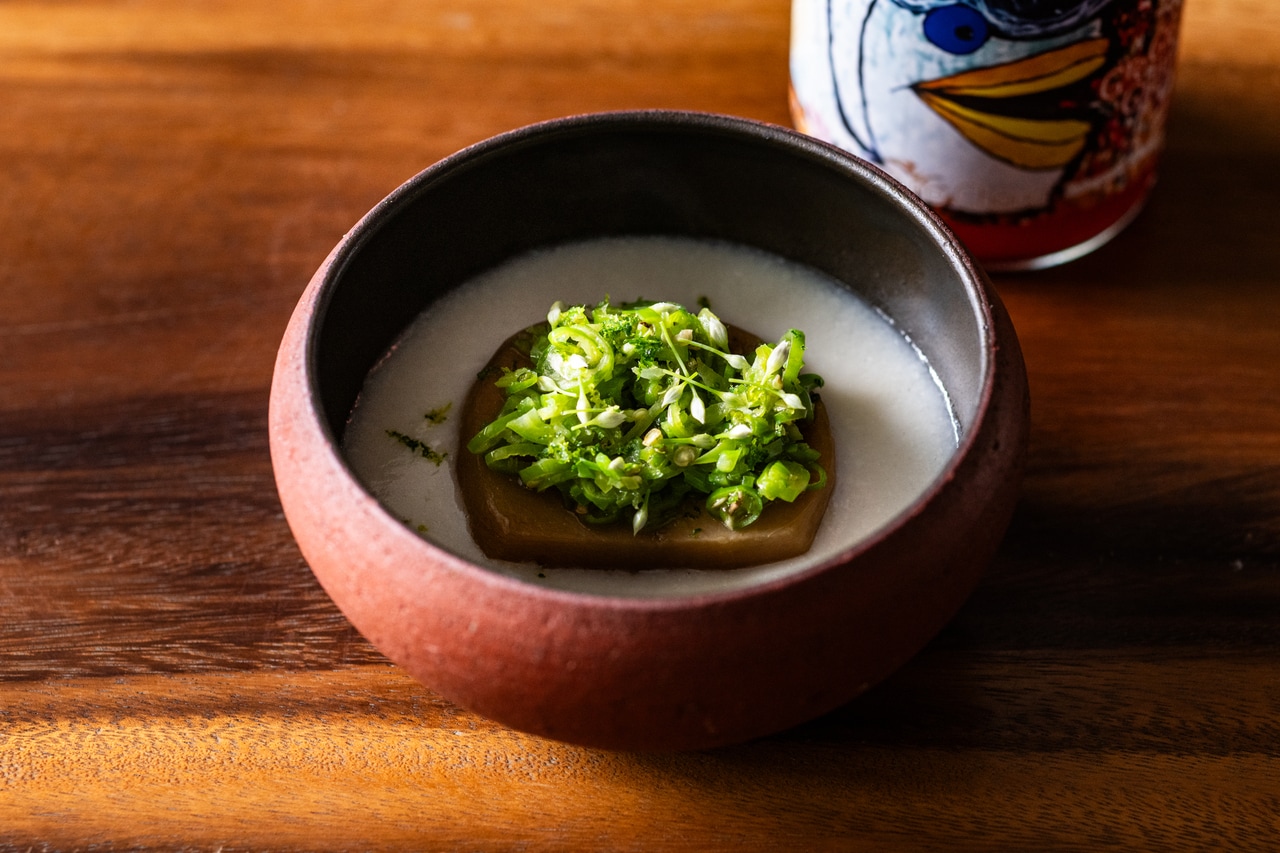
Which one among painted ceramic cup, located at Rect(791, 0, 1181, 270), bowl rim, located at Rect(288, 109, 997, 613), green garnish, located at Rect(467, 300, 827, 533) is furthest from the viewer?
painted ceramic cup, located at Rect(791, 0, 1181, 270)

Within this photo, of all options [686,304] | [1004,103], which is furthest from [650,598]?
[1004,103]

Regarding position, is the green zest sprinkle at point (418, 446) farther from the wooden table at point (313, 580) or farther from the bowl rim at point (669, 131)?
the wooden table at point (313, 580)

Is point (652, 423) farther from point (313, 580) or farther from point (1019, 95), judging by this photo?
point (1019, 95)

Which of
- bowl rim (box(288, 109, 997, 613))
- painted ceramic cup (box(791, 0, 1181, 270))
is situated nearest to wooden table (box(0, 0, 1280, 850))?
painted ceramic cup (box(791, 0, 1181, 270))

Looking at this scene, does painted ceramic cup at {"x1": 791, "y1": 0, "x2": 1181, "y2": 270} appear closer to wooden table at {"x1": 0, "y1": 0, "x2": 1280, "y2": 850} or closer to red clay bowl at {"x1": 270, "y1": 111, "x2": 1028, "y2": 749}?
wooden table at {"x1": 0, "y1": 0, "x2": 1280, "y2": 850}

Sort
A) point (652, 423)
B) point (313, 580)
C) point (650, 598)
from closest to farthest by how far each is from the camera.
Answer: point (650, 598) < point (652, 423) < point (313, 580)

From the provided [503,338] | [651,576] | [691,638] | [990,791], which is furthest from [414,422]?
[990,791]

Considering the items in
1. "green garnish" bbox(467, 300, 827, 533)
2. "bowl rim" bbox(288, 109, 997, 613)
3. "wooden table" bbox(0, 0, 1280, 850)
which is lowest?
"wooden table" bbox(0, 0, 1280, 850)
